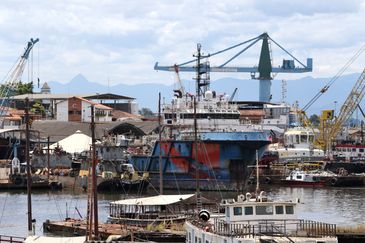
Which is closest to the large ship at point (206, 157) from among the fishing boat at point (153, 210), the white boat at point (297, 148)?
the fishing boat at point (153, 210)

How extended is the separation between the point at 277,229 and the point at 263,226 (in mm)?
640

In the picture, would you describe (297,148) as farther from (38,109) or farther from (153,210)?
(153,210)

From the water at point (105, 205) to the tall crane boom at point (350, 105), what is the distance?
30.9 meters

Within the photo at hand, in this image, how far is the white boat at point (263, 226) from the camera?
4125cm

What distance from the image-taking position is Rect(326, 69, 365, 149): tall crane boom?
458ft

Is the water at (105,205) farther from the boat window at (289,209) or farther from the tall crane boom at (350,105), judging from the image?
the tall crane boom at (350,105)

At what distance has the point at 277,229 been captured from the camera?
4266 centimetres

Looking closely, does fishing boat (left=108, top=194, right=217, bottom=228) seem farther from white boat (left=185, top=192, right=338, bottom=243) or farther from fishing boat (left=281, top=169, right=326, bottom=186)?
fishing boat (left=281, top=169, right=326, bottom=186)

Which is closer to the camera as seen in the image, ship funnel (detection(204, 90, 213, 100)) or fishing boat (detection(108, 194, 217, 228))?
fishing boat (detection(108, 194, 217, 228))

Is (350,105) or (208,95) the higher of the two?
(350,105)

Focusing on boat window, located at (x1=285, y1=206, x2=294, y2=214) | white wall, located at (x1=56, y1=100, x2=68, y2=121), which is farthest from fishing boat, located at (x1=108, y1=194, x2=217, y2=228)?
white wall, located at (x1=56, y1=100, x2=68, y2=121)

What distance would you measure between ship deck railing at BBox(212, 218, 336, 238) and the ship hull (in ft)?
188

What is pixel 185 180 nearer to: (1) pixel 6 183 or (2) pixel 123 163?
(2) pixel 123 163

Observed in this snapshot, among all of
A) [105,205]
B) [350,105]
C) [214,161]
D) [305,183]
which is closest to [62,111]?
[350,105]
